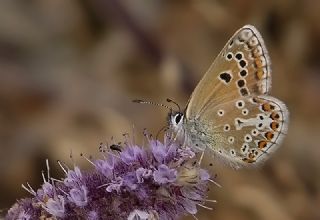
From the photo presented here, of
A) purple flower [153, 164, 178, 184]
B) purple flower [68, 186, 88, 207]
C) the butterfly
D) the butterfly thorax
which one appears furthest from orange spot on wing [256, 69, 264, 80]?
purple flower [68, 186, 88, 207]

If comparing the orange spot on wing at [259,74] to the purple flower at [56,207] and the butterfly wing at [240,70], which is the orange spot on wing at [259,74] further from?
the purple flower at [56,207]

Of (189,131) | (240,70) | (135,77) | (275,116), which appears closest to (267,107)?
(275,116)

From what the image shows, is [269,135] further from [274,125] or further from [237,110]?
[237,110]

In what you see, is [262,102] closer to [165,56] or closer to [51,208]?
[51,208]

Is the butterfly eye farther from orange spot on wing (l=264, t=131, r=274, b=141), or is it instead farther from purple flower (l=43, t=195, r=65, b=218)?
purple flower (l=43, t=195, r=65, b=218)

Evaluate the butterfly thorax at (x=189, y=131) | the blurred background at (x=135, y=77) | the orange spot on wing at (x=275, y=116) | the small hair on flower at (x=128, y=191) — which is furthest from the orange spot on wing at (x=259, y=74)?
the blurred background at (x=135, y=77)
